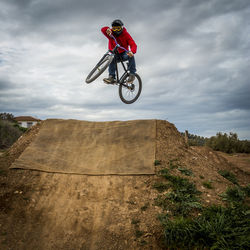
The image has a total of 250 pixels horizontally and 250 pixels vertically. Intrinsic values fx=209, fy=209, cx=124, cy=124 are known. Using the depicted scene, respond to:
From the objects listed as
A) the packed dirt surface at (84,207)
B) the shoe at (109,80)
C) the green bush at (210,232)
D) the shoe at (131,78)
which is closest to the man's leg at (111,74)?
the shoe at (109,80)

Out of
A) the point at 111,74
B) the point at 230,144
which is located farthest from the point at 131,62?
the point at 230,144

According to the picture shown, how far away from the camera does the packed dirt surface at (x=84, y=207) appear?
215 inches

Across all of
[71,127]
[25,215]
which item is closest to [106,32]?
[71,127]

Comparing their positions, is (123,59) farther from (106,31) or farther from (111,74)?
(106,31)

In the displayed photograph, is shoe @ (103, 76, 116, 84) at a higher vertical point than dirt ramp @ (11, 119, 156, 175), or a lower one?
higher

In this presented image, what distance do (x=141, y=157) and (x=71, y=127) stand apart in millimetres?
4333

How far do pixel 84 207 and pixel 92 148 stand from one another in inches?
123

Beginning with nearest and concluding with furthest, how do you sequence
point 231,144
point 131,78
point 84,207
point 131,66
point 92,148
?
point 84,207 < point 131,66 < point 131,78 < point 92,148 < point 231,144

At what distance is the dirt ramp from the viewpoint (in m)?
8.07

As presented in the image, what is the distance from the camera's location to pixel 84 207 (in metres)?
6.54

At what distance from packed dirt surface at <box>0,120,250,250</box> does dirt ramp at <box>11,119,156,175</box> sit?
0.35m

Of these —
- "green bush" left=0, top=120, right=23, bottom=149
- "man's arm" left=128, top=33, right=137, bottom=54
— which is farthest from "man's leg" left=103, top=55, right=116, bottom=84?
"green bush" left=0, top=120, right=23, bottom=149

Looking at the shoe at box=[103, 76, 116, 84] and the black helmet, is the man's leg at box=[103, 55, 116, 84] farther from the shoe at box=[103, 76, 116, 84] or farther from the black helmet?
the black helmet

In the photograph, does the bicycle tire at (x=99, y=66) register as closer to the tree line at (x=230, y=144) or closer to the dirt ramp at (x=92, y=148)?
the dirt ramp at (x=92, y=148)
